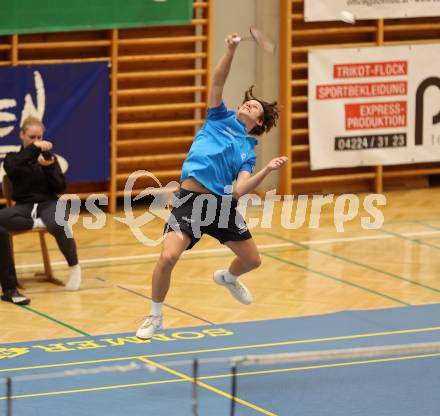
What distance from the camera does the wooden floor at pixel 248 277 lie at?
31.9ft

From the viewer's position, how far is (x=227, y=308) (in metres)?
10.1

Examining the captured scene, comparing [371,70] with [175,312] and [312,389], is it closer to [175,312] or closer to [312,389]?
[175,312]

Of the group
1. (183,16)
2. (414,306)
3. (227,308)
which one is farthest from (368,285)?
(183,16)

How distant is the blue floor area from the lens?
7.46 meters

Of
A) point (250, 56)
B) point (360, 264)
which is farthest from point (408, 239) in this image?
point (250, 56)

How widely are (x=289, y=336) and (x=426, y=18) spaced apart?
6956 millimetres

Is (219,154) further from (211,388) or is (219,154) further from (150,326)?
(211,388)

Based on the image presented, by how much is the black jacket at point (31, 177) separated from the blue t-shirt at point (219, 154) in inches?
86.8

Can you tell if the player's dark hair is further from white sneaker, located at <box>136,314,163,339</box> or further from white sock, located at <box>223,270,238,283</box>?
white sneaker, located at <box>136,314,163,339</box>

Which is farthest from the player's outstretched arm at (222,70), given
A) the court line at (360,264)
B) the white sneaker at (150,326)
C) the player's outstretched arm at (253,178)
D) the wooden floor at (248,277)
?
the court line at (360,264)

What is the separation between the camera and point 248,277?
11062 millimetres

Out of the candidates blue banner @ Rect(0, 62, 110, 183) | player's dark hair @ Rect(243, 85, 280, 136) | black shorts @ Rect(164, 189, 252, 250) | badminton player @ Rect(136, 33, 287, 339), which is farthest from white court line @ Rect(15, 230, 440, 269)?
player's dark hair @ Rect(243, 85, 280, 136)

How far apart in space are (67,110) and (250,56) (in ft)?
8.01

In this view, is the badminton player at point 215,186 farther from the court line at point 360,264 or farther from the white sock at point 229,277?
the court line at point 360,264
